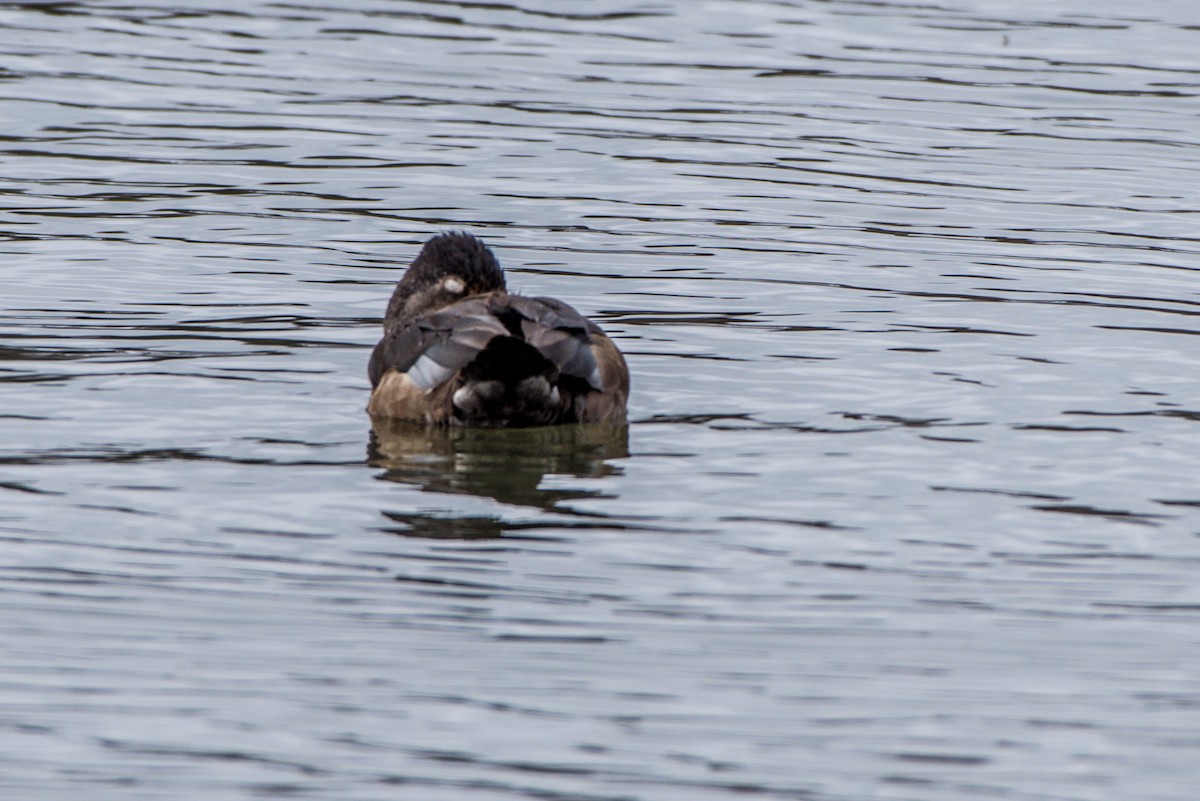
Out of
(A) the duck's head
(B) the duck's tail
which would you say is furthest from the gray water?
(A) the duck's head

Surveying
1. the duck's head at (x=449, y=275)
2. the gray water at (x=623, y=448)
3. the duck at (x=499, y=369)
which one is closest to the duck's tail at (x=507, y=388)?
the duck at (x=499, y=369)

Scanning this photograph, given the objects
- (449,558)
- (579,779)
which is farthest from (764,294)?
(579,779)

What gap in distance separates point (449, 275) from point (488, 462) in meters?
2.13

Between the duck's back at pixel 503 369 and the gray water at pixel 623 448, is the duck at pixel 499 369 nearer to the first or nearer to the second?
the duck's back at pixel 503 369

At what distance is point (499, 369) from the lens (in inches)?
389

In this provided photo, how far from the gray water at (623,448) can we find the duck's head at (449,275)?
0.57 metres

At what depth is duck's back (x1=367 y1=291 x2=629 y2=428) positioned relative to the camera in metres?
9.88

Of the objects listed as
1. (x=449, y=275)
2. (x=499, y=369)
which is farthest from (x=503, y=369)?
(x=449, y=275)

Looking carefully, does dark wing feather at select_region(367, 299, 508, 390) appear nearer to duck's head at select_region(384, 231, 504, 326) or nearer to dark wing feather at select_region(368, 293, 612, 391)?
dark wing feather at select_region(368, 293, 612, 391)

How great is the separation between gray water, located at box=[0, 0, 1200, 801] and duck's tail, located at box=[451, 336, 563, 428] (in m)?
0.15

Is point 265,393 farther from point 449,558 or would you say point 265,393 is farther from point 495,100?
point 495,100

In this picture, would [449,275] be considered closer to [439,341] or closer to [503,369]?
[439,341]

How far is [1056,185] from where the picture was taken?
645 inches

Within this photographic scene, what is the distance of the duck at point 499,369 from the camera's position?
989cm
